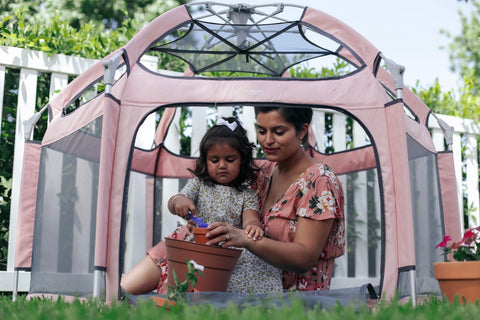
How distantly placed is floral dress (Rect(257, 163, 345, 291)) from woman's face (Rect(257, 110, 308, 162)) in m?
0.14

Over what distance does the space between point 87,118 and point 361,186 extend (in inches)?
70.4

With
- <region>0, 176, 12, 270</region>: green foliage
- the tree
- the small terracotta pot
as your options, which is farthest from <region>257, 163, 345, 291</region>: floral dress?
the tree

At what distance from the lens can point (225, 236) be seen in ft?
6.41

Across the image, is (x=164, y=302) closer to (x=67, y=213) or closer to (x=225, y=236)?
(x=225, y=236)

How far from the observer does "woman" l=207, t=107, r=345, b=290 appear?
6.97 feet

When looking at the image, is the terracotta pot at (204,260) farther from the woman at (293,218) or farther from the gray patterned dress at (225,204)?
the gray patterned dress at (225,204)

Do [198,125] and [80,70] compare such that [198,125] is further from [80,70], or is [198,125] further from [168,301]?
[168,301]

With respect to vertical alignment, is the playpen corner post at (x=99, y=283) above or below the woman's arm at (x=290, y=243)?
below

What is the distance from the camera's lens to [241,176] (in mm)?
2637

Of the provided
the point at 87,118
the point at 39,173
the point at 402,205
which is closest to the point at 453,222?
the point at 402,205

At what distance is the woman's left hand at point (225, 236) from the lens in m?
1.93

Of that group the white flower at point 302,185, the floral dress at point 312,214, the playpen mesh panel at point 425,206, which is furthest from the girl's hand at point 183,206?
the playpen mesh panel at point 425,206

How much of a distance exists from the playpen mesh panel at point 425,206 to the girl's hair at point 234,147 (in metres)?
0.82

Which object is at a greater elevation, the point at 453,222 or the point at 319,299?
the point at 453,222
